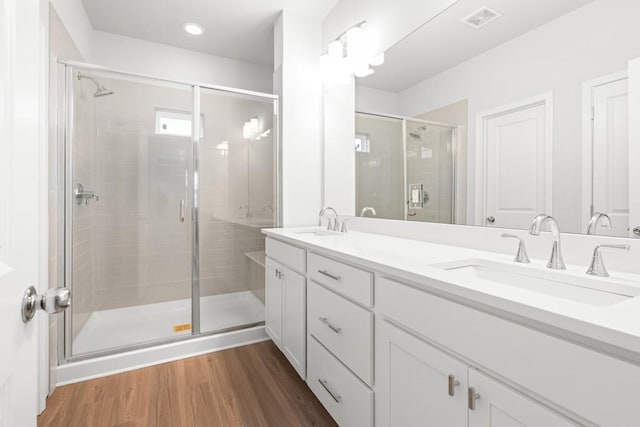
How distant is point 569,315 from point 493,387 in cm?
25

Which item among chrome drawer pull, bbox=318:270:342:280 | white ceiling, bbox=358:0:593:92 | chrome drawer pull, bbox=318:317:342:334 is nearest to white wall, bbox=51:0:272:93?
white ceiling, bbox=358:0:593:92

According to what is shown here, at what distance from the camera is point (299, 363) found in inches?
64.6

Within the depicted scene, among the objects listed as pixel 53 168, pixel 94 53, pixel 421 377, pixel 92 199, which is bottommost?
pixel 421 377

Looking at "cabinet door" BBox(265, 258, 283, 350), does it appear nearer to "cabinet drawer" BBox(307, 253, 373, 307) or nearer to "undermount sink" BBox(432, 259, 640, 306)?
"cabinet drawer" BBox(307, 253, 373, 307)

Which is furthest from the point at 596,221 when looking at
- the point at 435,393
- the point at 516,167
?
the point at 435,393

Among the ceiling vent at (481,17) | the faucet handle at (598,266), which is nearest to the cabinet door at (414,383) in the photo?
the faucet handle at (598,266)

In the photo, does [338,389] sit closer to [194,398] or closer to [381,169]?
[194,398]

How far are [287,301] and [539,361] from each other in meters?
1.36

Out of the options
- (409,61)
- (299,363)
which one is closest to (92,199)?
(299,363)

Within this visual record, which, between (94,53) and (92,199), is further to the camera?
(94,53)

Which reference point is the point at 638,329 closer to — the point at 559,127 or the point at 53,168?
the point at 559,127

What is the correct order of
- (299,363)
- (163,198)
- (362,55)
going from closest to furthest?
(299,363) → (362,55) → (163,198)

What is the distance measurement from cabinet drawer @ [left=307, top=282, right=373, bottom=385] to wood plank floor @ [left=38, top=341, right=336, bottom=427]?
1.38 ft

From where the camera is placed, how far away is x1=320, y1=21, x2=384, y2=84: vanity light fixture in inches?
82.0
